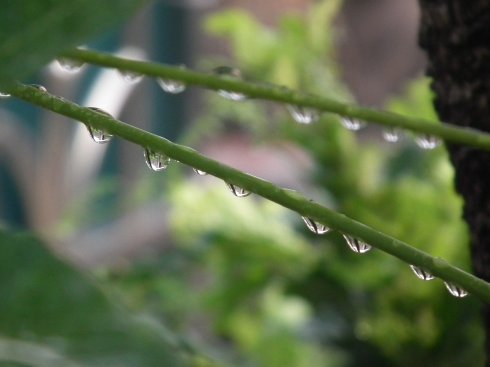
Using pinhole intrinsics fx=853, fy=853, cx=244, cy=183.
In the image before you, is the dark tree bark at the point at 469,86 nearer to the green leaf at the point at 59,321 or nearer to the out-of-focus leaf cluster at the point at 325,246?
the green leaf at the point at 59,321

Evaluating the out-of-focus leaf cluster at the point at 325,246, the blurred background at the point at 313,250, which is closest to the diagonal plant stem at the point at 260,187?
the blurred background at the point at 313,250

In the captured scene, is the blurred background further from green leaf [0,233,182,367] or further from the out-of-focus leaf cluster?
green leaf [0,233,182,367]

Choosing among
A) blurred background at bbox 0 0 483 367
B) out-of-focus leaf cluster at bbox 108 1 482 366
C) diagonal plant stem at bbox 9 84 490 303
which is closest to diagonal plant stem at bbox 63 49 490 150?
diagonal plant stem at bbox 9 84 490 303

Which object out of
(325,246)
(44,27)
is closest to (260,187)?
(44,27)

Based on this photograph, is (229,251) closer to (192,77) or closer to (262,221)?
(262,221)

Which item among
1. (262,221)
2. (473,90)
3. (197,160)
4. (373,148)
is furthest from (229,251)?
(197,160)

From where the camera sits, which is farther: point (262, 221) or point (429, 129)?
point (262, 221)
